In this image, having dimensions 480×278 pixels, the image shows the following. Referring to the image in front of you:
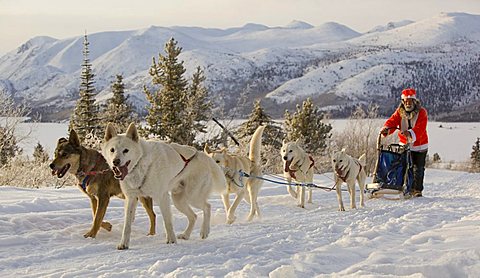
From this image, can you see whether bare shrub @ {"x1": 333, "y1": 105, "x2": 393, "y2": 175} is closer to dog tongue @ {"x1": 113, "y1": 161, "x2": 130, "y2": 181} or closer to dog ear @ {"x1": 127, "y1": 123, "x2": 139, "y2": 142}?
dog ear @ {"x1": 127, "y1": 123, "x2": 139, "y2": 142}

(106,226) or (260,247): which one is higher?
(260,247)

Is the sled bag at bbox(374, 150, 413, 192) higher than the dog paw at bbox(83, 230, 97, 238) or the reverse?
higher

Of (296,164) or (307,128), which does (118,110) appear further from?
(296,164)

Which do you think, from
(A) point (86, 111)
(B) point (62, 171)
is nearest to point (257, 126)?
(A) point (86, 111)

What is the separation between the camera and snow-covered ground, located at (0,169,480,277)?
3885mm

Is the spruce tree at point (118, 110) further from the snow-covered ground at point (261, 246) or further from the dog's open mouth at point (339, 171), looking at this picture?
the snow-covered ground at point (261, 246)

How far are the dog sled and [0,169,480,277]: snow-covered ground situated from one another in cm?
235

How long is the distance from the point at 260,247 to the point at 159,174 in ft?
4.09

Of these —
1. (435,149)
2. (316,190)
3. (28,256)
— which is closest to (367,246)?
(28,256)

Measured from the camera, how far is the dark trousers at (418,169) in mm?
10000

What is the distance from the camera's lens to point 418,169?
10.0m

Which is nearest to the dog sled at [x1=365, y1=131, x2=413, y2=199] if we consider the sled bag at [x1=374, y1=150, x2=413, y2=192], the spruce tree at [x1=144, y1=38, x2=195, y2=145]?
the sled bag at [x1=374, y1=150, x2=413, y2=192]

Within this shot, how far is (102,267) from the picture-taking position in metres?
4.16

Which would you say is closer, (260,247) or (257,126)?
(260,247)
